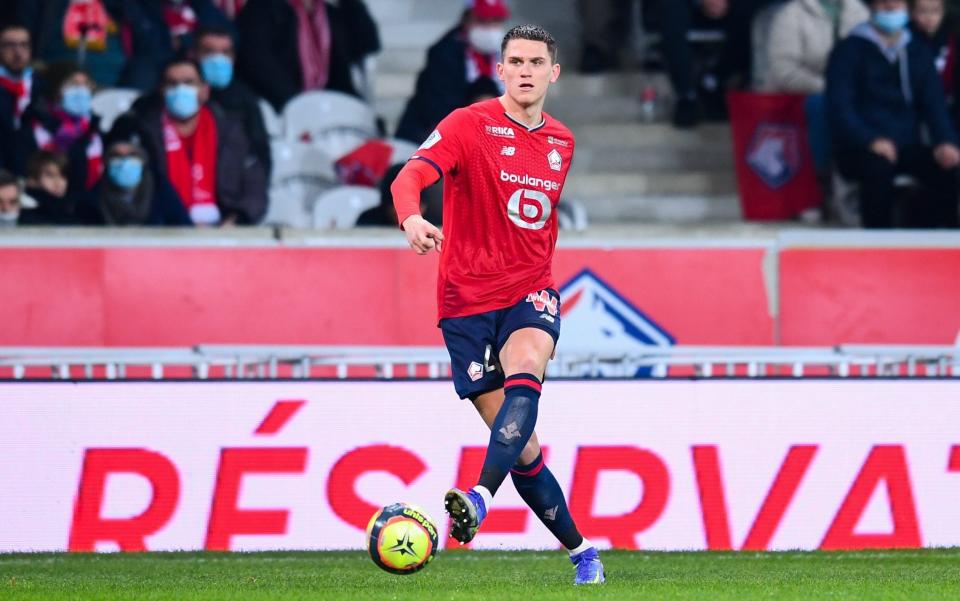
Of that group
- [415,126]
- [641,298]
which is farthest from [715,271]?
[415,126]

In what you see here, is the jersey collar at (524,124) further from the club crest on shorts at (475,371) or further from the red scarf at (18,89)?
the red scarf at (18,89)

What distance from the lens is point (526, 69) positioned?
7.20 meters

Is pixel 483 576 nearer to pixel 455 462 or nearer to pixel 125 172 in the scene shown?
pixel 455 462

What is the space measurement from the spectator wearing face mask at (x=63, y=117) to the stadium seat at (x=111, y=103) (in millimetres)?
641

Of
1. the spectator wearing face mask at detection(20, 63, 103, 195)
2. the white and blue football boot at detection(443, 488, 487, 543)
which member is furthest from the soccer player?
the spectator wearing face mask at detection(20, 63, 103, 195)

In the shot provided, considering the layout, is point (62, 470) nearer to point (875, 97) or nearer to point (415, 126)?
point (415, 126)

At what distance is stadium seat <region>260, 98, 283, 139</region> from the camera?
1484 centimetres

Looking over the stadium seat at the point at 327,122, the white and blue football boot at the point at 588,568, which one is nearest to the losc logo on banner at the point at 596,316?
the stadium seat at the point at 327,122

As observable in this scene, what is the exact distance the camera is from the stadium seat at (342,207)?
13938mm

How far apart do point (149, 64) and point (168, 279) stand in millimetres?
2928

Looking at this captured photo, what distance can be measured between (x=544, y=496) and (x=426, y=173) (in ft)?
4.51

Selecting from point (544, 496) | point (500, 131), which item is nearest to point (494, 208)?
point (500, 131)

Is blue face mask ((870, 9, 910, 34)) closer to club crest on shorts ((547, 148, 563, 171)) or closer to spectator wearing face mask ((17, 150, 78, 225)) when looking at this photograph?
spectator wearing face mask ((17, 150, 78, 225))

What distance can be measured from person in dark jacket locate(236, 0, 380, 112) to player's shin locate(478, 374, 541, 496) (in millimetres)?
8372
